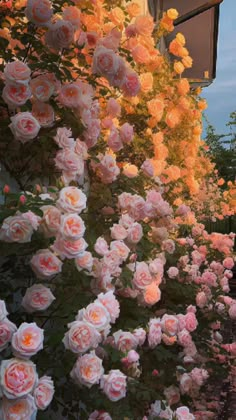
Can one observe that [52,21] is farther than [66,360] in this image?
Yes

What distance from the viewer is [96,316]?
2186mm

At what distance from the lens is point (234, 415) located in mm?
4867

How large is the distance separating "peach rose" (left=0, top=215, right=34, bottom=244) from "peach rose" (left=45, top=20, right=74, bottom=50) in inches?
34.6

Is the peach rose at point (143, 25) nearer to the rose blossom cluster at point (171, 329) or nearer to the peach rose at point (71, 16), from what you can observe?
the peach rose at point (71, 16)

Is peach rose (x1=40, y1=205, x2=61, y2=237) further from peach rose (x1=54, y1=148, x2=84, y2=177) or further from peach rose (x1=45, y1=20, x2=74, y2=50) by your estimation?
peach rose (x1=45, y1=20, x2=74, y2=50)

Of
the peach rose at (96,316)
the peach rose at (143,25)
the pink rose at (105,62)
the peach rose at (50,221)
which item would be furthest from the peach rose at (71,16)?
the peach rose at (96,316)

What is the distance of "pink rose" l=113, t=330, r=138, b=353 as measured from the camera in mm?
2705

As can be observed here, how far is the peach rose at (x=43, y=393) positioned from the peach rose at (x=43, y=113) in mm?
1139

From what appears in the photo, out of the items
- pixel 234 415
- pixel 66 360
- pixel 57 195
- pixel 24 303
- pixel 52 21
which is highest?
pixel 52 21

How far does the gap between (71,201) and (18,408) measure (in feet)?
2.29

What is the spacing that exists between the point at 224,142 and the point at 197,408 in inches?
999

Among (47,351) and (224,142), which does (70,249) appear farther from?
(224,142)

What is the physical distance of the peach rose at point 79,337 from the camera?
6.89 ft

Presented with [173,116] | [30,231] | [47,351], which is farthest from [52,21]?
[173,116]
